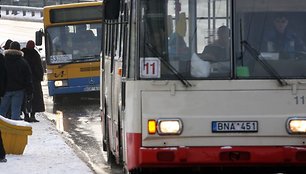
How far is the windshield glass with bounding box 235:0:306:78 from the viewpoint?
10.4 metres

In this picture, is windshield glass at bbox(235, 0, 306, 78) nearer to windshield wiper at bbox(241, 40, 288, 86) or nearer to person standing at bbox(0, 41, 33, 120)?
windshield wiper at bbox(241, 40, 288, 86)

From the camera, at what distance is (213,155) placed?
10289mm

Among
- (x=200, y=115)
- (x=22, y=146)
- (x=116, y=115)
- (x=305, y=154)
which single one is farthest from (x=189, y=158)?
(x=22, y=146)

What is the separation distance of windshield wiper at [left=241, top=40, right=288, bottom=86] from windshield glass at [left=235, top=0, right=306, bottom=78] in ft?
0.06

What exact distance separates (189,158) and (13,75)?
8.94 meters

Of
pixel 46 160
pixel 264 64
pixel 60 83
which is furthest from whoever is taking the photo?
pixel 60 83

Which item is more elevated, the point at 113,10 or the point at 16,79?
the point at 113,10

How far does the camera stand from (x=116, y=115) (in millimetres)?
13125

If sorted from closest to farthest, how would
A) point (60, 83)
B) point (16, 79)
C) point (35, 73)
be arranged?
1. point (16, 79)
2. point (35, 73)
3. point (60, 83)

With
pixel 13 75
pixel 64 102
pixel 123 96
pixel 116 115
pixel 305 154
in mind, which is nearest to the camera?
pixel 305 154

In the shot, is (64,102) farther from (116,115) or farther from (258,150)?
(258,150)

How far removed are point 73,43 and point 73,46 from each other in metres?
0.10

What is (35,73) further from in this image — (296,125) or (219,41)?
(296,125)

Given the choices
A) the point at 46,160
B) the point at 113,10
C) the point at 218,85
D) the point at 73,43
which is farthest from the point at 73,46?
the point at 218,85
